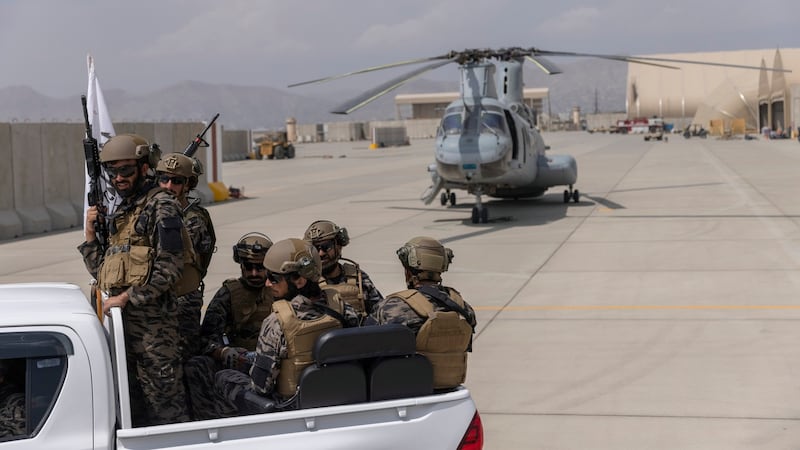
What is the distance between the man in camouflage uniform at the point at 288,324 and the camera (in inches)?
185

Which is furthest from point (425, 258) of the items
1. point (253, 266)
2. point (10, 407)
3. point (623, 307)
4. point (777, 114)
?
point (777, 114)

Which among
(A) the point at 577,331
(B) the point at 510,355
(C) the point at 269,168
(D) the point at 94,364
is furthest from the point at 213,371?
(C) the point at 269,168

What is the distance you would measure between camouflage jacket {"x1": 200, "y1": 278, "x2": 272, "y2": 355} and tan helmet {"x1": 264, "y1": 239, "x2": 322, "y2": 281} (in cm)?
122

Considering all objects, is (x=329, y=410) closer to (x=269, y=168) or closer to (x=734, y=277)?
(x=734, y=277)

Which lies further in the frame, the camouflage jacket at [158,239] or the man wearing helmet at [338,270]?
the man wearing helmet at [338,270]

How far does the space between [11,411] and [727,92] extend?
107593 mm

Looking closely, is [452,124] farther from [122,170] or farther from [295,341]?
[295,341]

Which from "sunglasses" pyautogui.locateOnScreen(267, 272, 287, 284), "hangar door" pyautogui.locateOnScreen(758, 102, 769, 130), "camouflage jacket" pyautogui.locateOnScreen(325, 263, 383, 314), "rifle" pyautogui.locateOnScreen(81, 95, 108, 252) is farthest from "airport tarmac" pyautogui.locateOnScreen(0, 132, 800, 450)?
"hangar door" pyautogui.locateOnScreen(758, 102, 769, 130)

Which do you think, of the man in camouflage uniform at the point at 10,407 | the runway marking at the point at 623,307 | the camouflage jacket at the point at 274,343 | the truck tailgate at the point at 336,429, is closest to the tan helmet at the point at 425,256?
the camouflage jacket at the point at 274,343

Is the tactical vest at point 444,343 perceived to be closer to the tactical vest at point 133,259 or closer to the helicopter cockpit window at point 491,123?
the tactical vest at point 133,259

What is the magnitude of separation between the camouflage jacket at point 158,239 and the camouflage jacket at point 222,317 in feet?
2.88

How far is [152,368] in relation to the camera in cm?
495

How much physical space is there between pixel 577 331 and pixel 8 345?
7122 mm

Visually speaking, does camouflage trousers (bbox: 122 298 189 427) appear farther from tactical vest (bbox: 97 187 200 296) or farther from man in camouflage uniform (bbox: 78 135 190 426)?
tactical vest (bbox: 97 187 200 296)
